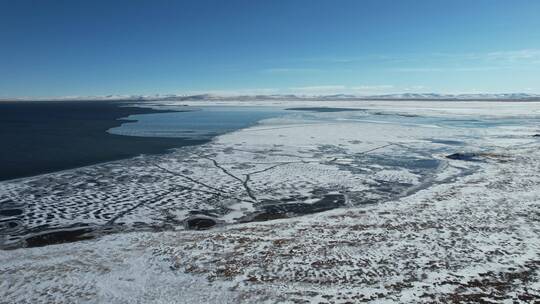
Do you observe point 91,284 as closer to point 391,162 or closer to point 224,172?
point 224,172

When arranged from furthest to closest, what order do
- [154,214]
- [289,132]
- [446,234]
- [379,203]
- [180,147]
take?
[289,132]
[180,147]
[379,203]
[154,214]
[446,234]

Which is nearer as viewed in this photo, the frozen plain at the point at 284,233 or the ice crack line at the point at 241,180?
the frozen plain at the point at 284,233

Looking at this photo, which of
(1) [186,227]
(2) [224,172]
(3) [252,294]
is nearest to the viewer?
(3) [252,294]

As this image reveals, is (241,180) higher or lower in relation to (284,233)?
higher

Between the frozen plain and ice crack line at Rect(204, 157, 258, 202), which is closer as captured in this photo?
the frozen plain

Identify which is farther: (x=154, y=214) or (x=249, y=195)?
(x=249, y=195)

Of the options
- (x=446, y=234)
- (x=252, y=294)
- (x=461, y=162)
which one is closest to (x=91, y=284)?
(x=252, y=294)

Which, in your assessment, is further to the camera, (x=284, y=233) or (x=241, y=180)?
(x=241, y=180)
